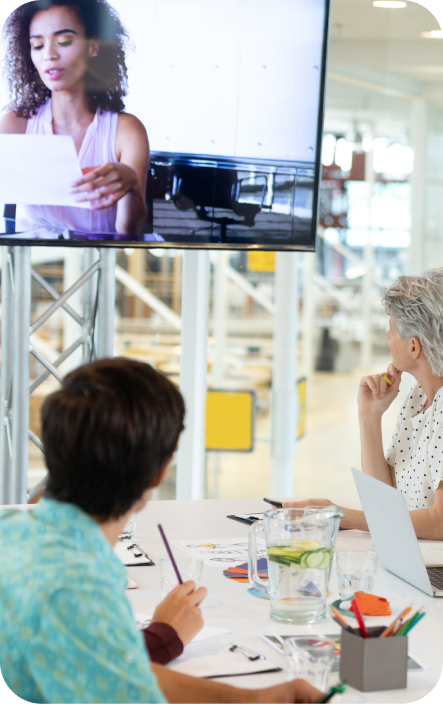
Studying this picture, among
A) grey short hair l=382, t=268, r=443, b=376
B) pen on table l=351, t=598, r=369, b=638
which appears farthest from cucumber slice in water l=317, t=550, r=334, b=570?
grey short hair l=382, t=268, r=443, b=376

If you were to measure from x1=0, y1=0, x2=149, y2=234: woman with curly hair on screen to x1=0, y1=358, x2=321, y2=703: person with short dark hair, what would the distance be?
1.83 metres

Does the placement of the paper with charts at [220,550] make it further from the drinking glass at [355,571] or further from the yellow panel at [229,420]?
the yellow panel at [229,420]

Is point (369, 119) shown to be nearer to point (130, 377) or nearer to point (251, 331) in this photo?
point (251, 331)

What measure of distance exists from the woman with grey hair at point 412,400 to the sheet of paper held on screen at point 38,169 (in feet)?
3.90

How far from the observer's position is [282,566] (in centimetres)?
122

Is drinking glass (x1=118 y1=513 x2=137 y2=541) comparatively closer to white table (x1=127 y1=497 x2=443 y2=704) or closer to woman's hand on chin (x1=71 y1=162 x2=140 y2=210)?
white table (x1=127 y1=497 x2=443 y2=704)

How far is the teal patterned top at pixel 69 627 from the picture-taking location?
0.72m

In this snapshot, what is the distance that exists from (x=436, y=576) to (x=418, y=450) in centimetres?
60

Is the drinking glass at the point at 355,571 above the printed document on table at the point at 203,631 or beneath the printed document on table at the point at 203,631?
above

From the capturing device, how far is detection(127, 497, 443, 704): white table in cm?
103

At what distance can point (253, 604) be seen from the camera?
1324 mm

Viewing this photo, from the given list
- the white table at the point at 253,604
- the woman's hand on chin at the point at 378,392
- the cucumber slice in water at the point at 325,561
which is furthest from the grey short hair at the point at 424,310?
the cucumber slice in water at the point at 325,561

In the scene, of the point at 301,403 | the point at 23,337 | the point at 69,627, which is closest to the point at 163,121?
the point at 23,337

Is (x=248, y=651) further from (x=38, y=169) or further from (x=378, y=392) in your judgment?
(x=38, y=169)
